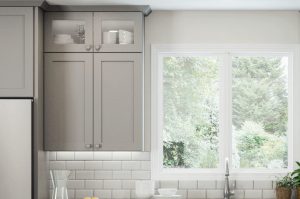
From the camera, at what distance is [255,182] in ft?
15.0

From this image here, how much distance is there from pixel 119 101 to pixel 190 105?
2.31 ft

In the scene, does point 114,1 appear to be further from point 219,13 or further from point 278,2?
point 278,2

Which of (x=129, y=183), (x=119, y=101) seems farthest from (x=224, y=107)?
(x=129, y=183)

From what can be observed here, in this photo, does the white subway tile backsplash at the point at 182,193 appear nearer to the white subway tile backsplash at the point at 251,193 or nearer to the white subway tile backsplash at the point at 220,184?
the white subway tile backsplash at the point at 220,184

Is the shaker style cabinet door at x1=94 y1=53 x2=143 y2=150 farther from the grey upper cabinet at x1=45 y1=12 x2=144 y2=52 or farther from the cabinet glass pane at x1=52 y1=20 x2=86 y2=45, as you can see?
the cabinet glass pane at x1=52 y1=20 x2=86 y2=45

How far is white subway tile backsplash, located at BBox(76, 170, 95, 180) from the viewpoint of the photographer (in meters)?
4.58

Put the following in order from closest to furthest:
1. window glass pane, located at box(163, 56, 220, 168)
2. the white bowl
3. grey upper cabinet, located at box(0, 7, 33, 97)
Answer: grey upper cabinet, located at box(0, 7, 33, 97), the white bowl, window glass pane, located at box(163, 56, 220, 168)

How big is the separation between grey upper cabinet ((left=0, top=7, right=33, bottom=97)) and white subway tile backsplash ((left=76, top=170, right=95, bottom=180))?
877 millimetres

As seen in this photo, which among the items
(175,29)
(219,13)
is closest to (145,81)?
(175,29)

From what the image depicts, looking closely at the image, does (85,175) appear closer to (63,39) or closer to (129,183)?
(129,183)

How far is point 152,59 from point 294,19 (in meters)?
1.30

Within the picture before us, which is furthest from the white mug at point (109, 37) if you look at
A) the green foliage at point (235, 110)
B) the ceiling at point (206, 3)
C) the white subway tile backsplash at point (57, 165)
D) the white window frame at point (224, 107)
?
the white subway tile backsplash at point (57, 165)

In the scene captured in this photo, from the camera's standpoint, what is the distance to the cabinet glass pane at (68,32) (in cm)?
440

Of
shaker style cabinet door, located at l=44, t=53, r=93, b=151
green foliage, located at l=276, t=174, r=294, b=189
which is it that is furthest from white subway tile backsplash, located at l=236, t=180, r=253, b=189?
shaker style cabinet door, located at l=44, t=53, r=93, b=151
